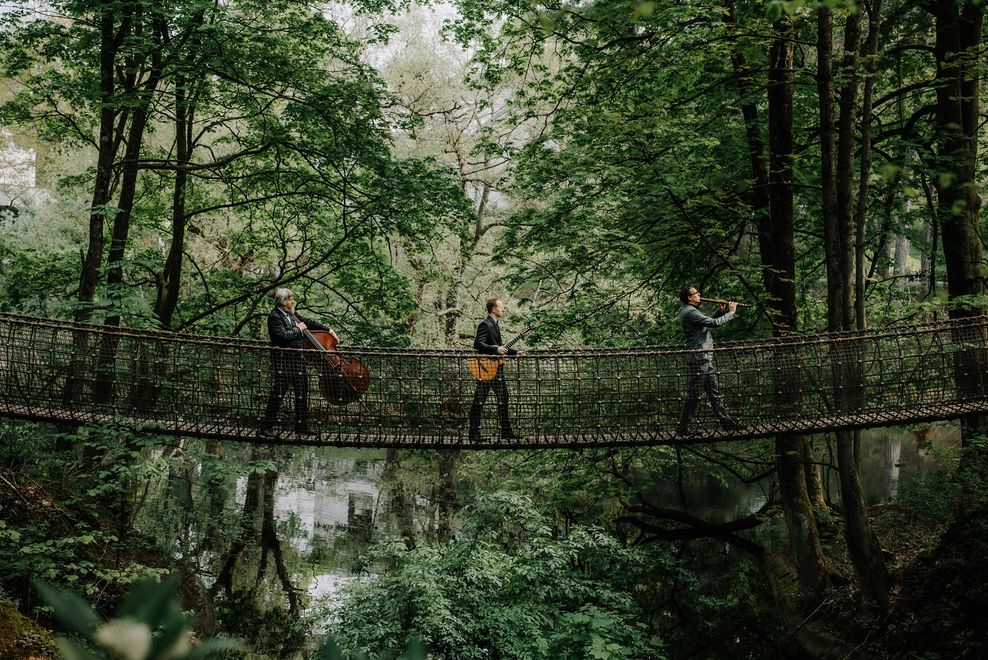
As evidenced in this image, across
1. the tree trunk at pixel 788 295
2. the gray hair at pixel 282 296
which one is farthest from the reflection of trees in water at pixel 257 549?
the tree trunk at pixel 788 295

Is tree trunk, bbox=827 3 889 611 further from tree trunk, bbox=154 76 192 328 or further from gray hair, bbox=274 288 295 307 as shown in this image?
tree trunk, bbox=154 76 192 328

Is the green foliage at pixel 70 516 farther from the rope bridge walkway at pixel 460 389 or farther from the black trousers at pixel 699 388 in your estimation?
the black trousers at pixel 699 388

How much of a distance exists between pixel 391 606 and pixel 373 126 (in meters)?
4.50

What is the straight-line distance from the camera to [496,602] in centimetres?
646

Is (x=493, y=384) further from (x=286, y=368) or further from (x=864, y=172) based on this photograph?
(x=864, y=172)

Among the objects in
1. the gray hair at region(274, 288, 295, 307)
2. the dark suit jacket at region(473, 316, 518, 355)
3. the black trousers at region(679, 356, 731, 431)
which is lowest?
the black trousers at region(679, 356, 731, 431)

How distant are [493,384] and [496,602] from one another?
2218mm

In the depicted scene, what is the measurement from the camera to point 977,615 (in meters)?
5.01

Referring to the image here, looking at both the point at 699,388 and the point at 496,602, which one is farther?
the point at 496,602

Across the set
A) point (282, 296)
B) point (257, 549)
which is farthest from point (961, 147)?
point (257, 549)

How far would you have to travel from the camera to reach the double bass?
5281 millimetres

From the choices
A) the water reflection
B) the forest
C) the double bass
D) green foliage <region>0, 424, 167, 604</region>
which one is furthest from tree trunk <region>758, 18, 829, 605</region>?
green foliage <region>0, 424, 167, 604</region>

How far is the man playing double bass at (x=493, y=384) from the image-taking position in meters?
5.13

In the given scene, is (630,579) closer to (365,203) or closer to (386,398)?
(386,398)
